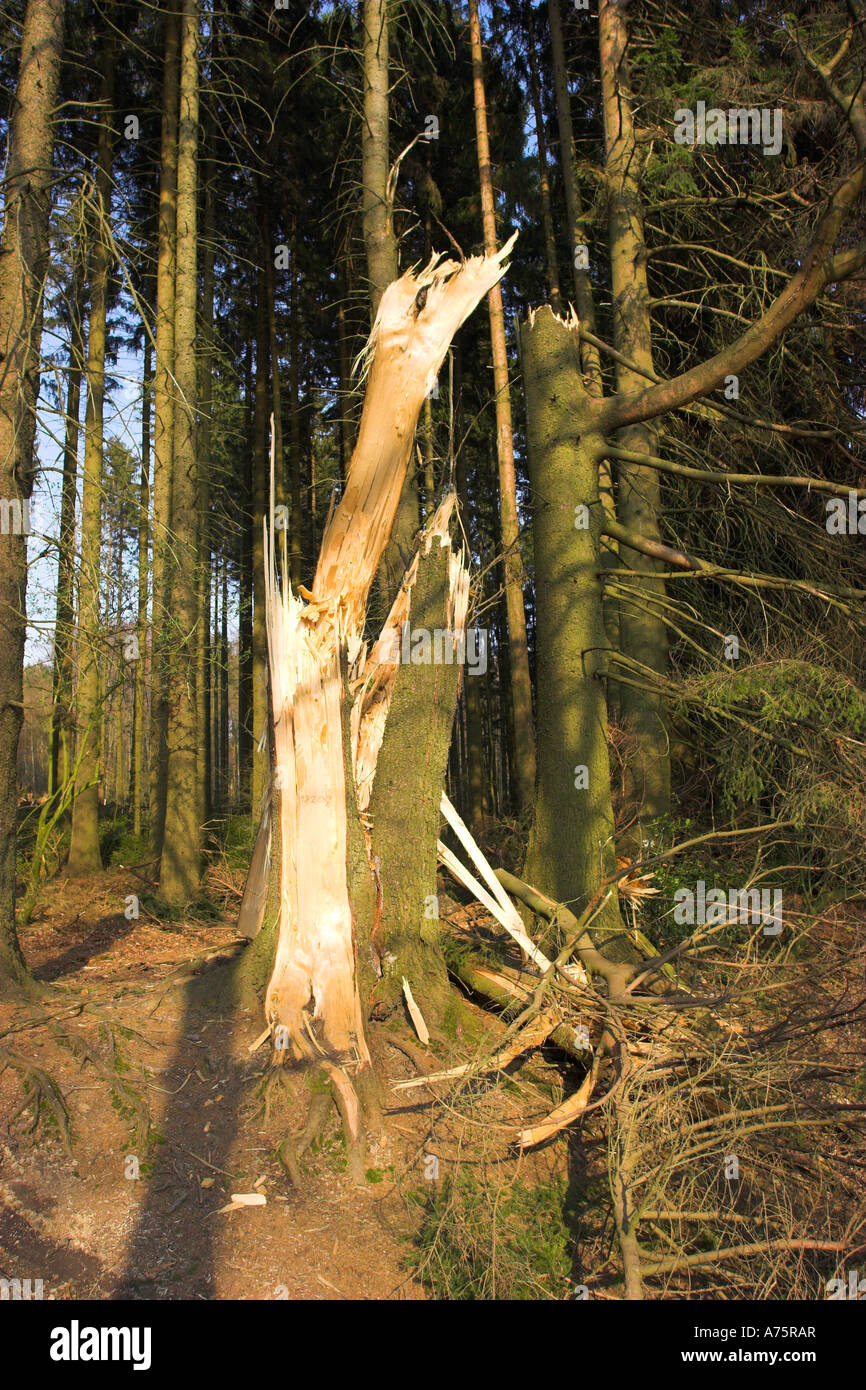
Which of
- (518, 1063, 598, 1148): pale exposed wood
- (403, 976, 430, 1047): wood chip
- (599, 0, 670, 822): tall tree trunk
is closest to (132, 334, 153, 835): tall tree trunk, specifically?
(403, 976, 430, 1047): wood chip

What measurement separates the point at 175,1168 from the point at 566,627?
4.08 m

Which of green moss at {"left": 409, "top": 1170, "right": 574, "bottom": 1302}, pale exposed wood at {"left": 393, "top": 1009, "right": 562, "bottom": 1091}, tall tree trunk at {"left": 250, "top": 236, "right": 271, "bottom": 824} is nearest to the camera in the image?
green moss at {"left": 409, "top": 1170, "right": 574, "bottom": 1302}

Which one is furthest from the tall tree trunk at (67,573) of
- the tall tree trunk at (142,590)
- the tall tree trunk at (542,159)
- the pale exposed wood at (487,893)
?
the tall tree trunk at (542,159)

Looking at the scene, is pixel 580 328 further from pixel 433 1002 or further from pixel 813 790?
pixel 433 1002

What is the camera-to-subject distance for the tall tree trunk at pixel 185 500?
34.6 ft

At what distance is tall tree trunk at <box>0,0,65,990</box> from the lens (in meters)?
5.28

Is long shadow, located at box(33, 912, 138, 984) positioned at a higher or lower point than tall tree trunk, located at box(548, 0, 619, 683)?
lower

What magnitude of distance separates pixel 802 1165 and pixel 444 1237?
1.70 meters

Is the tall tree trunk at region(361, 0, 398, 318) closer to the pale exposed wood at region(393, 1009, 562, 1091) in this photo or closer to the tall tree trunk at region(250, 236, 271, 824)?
the tall tree trunk at region(250, 236, 271, 824)

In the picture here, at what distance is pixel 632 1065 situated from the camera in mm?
4301

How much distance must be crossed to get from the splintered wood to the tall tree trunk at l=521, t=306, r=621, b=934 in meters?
1.34

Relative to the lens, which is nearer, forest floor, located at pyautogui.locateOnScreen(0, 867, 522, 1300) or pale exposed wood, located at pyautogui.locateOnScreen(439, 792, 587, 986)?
forest floor, located at pyautogui.locateOnScreen(0, 867, 522, 1300)

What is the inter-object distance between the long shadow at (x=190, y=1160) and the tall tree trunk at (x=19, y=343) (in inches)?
46.4
